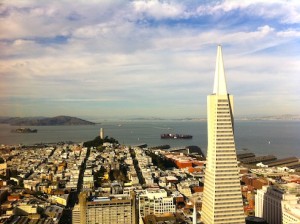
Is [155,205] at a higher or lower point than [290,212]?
lower

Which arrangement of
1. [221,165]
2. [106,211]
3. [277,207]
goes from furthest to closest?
[106,211]
[277,207]
[221,165]

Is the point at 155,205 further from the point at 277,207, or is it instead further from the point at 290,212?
the point at 290,212

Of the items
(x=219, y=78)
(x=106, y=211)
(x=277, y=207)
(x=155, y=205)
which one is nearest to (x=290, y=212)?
(x=277, y=207)

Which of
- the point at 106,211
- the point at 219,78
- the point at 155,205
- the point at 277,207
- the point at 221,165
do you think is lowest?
the point at 155,205

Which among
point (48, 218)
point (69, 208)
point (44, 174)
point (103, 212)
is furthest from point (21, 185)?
point (103, 212)

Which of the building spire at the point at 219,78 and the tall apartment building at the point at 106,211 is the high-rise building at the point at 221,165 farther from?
the tall apartment building at the point at 106,211

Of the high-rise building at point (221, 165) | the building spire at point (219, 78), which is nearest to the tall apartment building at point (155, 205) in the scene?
the high-rise building at point (221, 165)

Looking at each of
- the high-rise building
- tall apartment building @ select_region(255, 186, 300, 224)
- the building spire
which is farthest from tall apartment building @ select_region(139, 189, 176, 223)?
the building spire
